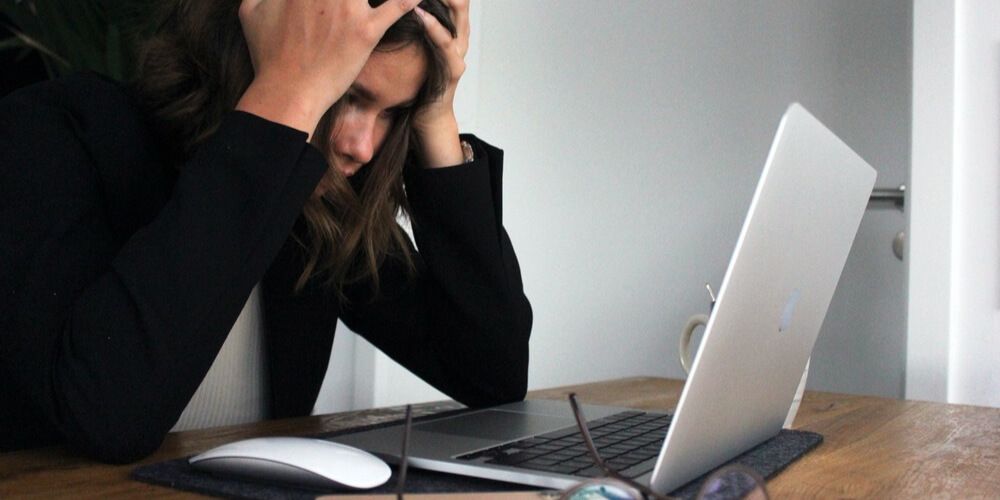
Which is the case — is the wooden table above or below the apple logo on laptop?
below

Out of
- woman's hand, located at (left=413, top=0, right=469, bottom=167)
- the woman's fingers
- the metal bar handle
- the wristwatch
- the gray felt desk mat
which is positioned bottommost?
the metal bar handle

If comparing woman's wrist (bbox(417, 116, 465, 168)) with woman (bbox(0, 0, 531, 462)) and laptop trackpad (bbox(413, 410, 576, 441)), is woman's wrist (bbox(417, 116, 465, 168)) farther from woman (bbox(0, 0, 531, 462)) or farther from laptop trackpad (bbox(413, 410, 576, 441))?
laptop trackpad (bbox(413, 410, 576, 441))

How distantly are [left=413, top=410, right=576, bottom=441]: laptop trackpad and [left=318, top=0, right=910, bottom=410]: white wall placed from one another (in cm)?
173

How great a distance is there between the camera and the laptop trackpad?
87cm

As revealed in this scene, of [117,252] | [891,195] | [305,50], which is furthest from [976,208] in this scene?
[117,252]

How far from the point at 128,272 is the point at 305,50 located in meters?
0.25

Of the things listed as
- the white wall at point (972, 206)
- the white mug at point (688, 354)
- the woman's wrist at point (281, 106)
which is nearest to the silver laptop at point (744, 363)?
A: the white mug at point (688, 354)

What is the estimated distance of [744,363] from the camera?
2.27 feet

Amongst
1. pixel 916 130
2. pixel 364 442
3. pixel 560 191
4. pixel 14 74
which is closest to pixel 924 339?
pixel 916 130

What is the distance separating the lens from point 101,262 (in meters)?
0.86

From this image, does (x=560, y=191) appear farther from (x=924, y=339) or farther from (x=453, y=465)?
(x=453, y=465)

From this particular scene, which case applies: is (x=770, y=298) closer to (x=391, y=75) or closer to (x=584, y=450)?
(x=584, y=450)

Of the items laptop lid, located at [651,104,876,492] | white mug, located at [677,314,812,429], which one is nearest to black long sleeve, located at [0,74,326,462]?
laptop lid, located at [651,104,876,492]

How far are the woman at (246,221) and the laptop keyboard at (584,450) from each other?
0.83ft
